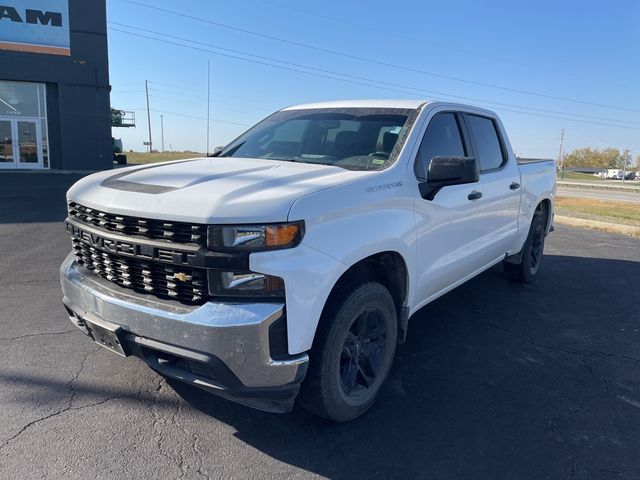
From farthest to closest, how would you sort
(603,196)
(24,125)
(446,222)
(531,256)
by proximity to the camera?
1. (603,196)
2. (24,125)
3. (531,256)
4. (446,222)

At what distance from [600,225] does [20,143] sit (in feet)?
83.6

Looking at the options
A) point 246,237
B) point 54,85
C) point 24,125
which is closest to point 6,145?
point 24,125

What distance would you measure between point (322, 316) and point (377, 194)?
817mm

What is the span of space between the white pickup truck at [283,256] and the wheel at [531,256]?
93.7 inches

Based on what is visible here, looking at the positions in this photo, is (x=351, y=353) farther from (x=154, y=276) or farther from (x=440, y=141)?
(x=440, y=141)

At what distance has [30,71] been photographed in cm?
2370

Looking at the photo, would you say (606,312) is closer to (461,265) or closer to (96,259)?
(461,265)

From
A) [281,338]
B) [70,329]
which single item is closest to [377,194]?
[281,338]

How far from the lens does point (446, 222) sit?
150 inches

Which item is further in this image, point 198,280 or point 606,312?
point 606,312

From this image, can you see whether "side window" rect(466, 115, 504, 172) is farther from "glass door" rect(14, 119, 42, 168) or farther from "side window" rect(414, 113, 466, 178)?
"glass door" rect(14, 119, 42, 168)

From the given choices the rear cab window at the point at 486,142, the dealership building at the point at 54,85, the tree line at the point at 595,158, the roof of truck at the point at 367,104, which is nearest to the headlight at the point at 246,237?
the roof of truck at the point at 367,104

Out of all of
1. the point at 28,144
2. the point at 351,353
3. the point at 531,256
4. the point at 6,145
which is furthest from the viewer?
the point at 28,144

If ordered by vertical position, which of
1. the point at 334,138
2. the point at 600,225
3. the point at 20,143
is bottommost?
the point at 600,225
